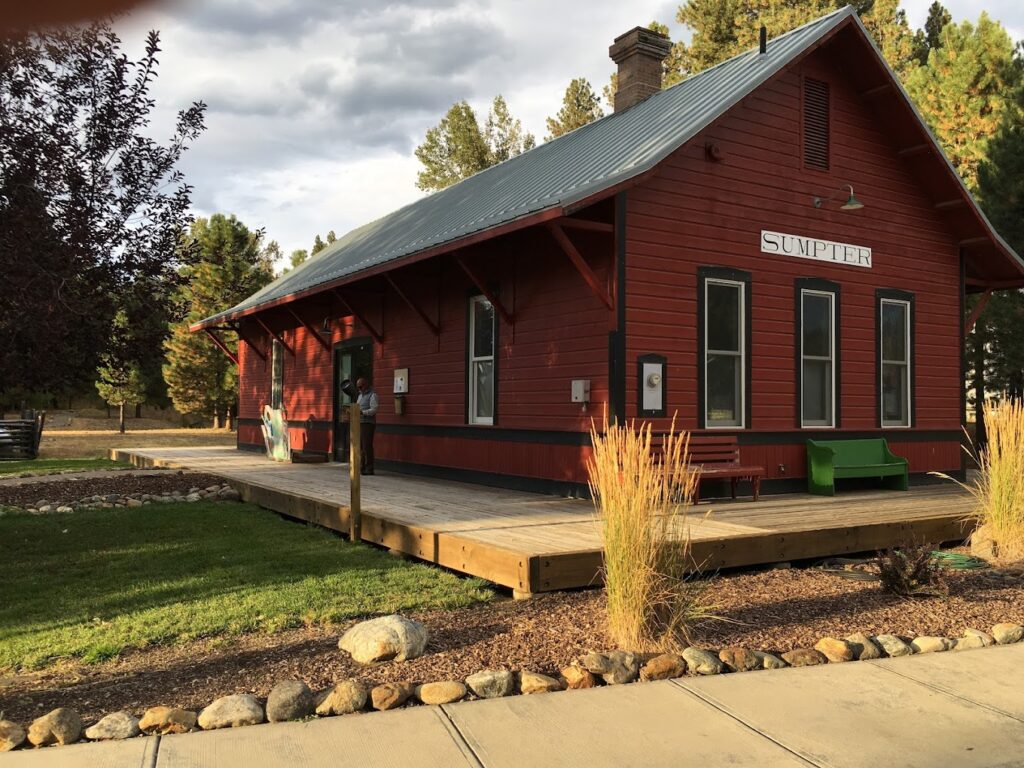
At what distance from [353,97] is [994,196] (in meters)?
19.4

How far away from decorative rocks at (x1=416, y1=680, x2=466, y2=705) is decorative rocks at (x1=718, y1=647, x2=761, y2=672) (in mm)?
1388

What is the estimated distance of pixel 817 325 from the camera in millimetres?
10781

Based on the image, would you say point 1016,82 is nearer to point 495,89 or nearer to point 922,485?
point 922,485

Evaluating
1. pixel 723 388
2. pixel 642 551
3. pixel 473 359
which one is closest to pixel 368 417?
pixel 473 359

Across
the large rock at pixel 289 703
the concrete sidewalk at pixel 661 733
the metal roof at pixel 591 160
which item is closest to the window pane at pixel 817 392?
the metal roof at pixel 591 160

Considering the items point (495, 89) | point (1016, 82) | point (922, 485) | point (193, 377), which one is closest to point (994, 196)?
point (1016, 82)

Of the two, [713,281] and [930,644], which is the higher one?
[713,281]

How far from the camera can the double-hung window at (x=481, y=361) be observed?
37.0 ft

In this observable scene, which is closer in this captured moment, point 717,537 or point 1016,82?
point 717,537

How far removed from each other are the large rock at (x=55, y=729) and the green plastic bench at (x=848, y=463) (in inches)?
339

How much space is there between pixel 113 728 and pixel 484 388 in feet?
26.6

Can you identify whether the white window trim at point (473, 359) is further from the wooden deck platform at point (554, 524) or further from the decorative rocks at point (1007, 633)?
the decorative rocks at point (1007, 633)

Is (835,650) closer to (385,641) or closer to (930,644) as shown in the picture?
(930,644)

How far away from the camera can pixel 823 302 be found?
35.7ft
